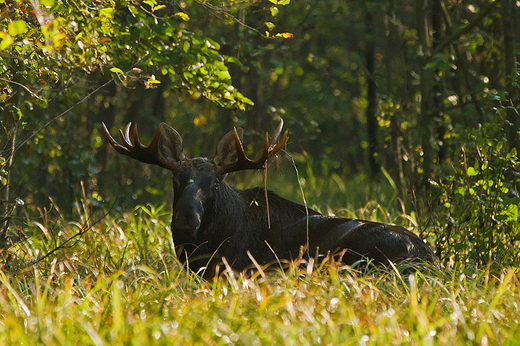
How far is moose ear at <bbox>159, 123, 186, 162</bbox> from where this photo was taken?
5254mm

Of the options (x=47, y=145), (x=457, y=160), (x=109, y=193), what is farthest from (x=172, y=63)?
(x=109, y=193)

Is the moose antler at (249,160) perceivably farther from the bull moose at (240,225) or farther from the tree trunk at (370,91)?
the tree trunk at (370,91)

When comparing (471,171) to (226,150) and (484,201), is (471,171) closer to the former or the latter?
(484,201)

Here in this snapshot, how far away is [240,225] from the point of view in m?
5.15

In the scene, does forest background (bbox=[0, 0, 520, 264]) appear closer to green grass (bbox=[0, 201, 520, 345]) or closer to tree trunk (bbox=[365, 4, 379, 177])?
tree trunk (bbox=[365, 4, 379, 177])

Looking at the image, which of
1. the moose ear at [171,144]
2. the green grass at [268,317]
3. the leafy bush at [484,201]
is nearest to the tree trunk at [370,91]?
the leafy bush at [484,201]

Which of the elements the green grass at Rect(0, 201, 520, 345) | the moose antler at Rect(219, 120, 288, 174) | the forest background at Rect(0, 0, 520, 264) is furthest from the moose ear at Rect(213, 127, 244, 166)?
the green grass at Rect(0, 201, 520, 345)

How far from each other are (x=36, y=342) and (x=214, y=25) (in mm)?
10811

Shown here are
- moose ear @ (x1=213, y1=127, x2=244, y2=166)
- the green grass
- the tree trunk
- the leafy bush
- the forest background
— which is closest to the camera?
the green grass

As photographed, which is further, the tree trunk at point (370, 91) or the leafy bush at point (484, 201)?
the tree trunk at point (370, 91)

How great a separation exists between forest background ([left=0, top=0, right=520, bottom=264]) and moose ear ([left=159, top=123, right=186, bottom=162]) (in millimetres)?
473

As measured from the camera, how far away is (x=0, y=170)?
14.1 ft

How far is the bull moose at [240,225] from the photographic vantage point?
185 inches

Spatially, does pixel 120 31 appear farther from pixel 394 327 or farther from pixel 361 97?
pixel 361 97
